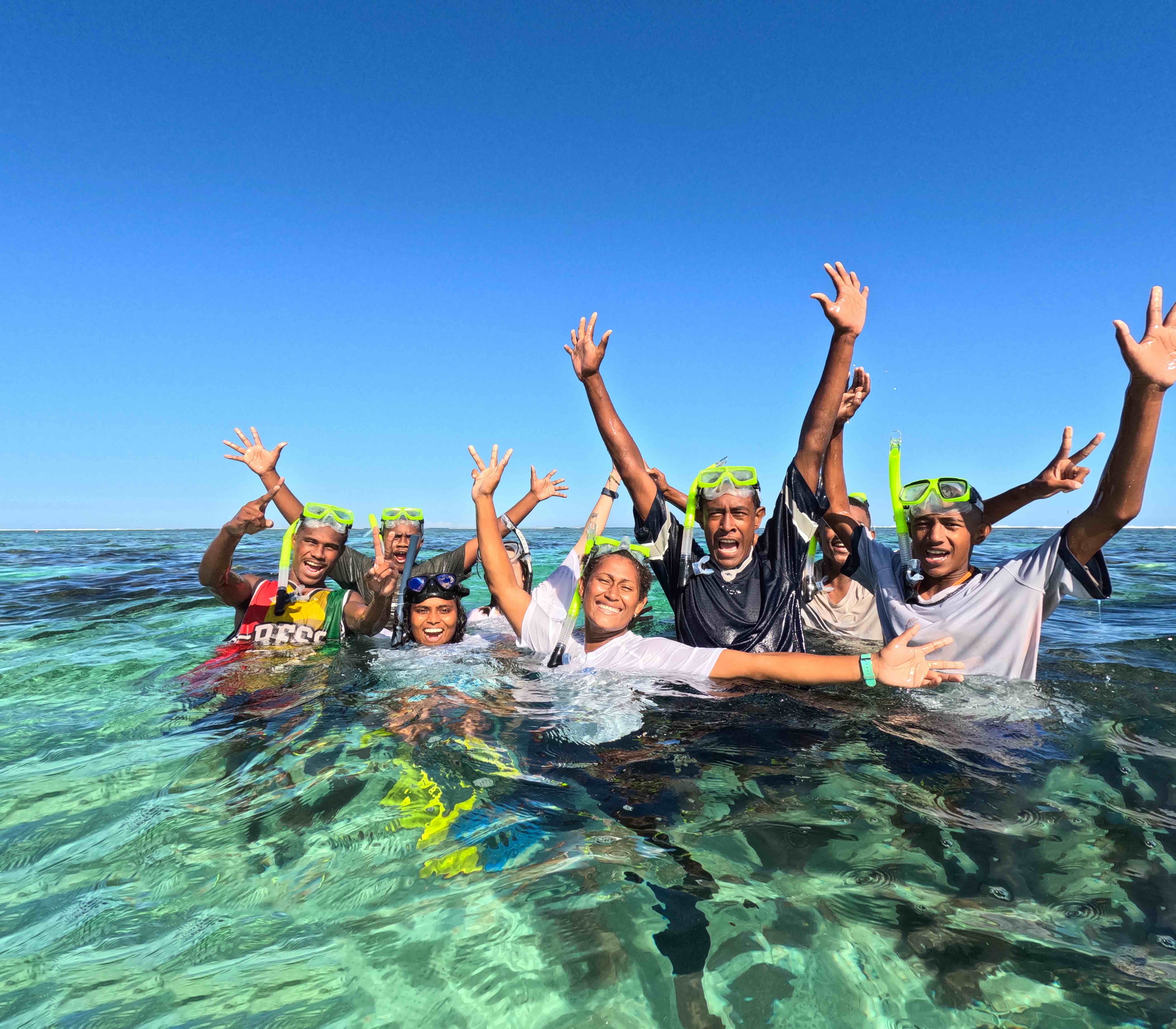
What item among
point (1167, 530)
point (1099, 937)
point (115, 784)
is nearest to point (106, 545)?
point (115, 784)

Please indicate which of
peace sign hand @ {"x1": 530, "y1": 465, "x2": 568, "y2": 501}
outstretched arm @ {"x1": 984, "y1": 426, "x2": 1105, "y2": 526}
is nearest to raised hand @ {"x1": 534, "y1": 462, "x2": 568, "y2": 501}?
peace sign hand @ {"x1": 530, "y1": 465, "x2": 568, "y2": 501}

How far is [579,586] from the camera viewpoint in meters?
5.00

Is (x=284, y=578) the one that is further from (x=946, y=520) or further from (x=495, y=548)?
(x=946, y=520)

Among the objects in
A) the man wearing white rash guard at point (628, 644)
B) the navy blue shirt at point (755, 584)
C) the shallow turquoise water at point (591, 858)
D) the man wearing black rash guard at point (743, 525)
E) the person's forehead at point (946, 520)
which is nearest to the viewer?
the shallow turquoise water at point (591, 858)

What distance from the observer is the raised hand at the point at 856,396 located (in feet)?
18.3

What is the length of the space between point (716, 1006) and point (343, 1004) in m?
1.08

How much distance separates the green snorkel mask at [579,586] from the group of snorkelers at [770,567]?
2 centimetres

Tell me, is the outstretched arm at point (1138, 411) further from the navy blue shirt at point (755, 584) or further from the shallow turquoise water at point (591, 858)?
the navy blue shirt at point (755, 584)

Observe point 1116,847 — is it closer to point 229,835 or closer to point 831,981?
point 831,981

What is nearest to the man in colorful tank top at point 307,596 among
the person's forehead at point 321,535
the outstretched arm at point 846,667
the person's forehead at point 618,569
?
the person's forehead at point 321,535

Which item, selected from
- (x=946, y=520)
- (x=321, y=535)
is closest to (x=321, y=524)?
(x=321, y=535)

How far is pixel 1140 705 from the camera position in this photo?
436cm

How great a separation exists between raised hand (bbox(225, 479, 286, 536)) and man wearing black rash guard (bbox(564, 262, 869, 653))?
8.71 ft

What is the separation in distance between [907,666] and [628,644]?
5.79 feet
